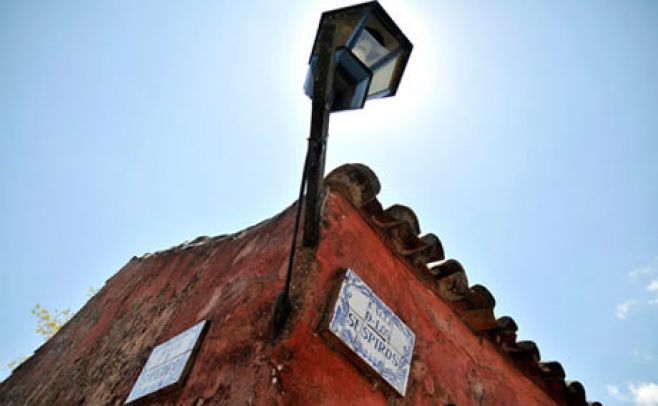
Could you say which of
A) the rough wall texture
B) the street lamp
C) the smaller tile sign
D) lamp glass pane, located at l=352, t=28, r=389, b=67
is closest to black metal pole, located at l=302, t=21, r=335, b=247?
the street lamp

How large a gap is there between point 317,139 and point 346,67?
1.09ft

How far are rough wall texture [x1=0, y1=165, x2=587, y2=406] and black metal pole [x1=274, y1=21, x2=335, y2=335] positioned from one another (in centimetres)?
10

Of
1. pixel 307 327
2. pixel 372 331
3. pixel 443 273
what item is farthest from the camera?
pixel 443 273

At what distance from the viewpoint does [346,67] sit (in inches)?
70.0

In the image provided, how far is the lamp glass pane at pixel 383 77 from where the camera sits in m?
1.79

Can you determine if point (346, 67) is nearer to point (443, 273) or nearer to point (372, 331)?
point (372, 331)

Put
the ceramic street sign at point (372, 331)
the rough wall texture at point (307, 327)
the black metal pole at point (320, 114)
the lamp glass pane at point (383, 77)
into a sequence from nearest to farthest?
the black metal pole at point (320, 114) < the lamp glass pane at point (383, 77) < the rough wall texture at point (307, 327) < the ceramic street sign at point (372, 331)

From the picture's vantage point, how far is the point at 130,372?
2.66 meters

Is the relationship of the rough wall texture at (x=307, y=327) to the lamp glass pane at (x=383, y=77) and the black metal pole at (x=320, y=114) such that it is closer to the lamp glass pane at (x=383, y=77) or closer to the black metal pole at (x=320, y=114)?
the black metal pole at (x=320, y=114)

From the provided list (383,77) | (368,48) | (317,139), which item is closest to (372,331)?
(317,139)

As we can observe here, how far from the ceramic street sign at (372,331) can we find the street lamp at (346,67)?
0.32 meters

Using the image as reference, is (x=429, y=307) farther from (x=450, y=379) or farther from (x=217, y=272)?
(x=217, y=272)

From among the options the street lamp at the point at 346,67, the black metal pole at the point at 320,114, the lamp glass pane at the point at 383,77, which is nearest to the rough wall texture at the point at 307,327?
the street lamp at the point at 346,67

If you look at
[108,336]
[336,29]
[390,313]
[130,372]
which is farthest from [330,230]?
[108,336]
